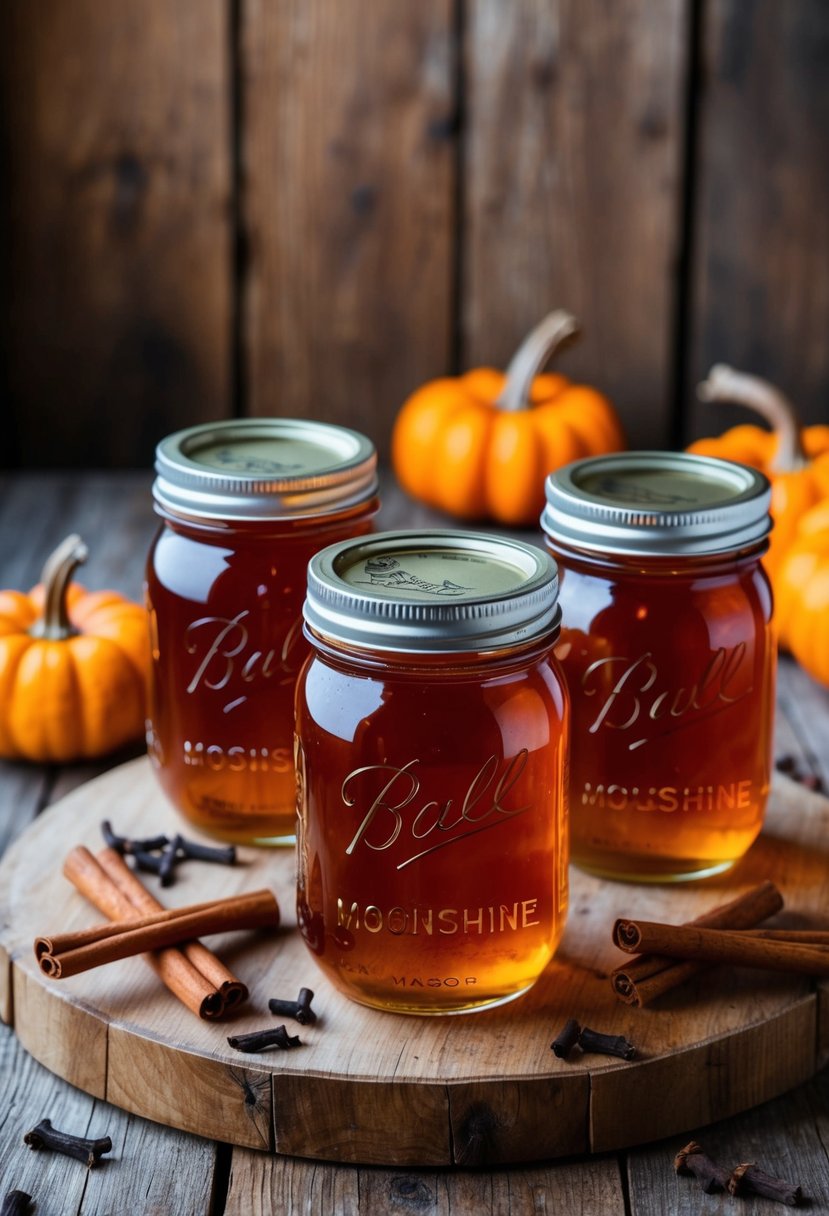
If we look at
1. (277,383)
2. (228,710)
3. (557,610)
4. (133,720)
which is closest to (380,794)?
(557,610)

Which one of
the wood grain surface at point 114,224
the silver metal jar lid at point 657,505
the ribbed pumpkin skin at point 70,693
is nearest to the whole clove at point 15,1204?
the silver metal jar lid at point 657,505

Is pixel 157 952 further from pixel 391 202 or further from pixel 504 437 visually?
pixel 391 202

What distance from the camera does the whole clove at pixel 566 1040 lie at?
103 centimetres

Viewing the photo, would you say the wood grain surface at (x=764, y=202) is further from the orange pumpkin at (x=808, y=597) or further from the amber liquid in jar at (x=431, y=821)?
the amber liquid in jar at (x=431, y=821)

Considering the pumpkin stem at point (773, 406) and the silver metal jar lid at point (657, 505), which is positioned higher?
the silver metal jar lid at point (657, 505)

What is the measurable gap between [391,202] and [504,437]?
0.51 metres

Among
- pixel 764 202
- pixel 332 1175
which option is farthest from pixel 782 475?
pixel 332 1175

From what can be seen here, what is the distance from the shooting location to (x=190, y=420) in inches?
106

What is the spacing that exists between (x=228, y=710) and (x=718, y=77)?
65.5 inches

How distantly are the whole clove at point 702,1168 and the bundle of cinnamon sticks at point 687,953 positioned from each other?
0.11 meters

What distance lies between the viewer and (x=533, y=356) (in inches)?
91.0

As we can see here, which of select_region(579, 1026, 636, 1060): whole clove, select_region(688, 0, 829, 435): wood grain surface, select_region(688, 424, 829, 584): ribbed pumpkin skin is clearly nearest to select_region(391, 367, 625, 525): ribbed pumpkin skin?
select_region(688, 424, 829, 584): ribbed pumpkin skin

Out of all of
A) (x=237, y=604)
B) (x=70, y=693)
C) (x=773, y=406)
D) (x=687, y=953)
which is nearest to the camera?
(x=687, y=953)

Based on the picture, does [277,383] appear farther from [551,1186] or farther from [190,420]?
[551,1186]
